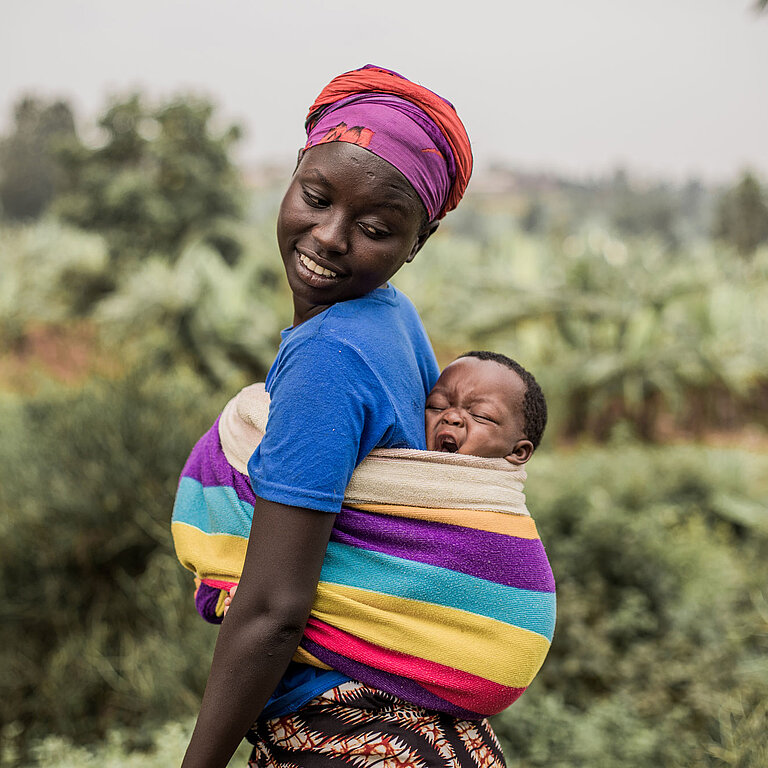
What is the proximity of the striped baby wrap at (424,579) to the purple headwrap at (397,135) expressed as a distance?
44 cm

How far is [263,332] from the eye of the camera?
9516 mm

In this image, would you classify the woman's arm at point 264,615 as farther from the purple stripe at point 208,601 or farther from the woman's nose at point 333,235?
the woman's nose at point 333,235

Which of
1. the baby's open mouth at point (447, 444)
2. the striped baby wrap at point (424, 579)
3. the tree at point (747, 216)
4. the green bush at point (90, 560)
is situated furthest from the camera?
the tree at point (747, 216)

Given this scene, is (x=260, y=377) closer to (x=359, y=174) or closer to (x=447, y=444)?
(x=447, y=444)

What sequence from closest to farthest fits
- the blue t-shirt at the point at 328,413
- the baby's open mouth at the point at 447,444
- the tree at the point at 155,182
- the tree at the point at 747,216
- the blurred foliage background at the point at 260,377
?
the blue t-shirt at the point at 328,413 < the baby's open mouth at the point at 447,444 < the blurred foliage background at the point at 260,377 < the tree at the point at 155,182 < the tree at the point at 747,216

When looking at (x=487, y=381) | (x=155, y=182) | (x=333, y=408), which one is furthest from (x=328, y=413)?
(x=155, y=182)

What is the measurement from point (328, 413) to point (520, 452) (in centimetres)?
42

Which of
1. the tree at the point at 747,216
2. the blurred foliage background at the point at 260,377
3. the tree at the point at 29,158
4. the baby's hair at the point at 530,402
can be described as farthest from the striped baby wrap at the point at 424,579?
the tree at the point at 29,158

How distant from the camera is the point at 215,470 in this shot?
1.34 meters

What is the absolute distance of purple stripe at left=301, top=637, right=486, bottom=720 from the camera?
1228mm

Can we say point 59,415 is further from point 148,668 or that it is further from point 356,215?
point 356,215

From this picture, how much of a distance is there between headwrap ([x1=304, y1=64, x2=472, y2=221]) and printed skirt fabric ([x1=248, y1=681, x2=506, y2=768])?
2.70ft

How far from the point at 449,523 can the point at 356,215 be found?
0.51 m

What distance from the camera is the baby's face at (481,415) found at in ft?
4.41
